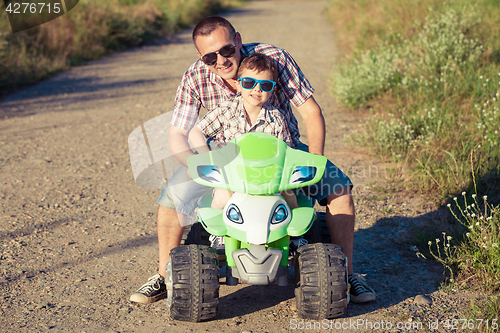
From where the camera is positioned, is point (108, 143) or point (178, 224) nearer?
point (178, 224)

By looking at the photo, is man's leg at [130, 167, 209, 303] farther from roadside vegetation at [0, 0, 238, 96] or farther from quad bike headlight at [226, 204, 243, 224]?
roadside vegetation at [0, 0, 238, 96]

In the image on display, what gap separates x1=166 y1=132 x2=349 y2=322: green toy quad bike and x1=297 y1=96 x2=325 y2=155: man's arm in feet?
1.38

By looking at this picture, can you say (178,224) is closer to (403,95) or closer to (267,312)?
(267,312)

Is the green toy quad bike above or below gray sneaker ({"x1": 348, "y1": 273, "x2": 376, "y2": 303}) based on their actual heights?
above

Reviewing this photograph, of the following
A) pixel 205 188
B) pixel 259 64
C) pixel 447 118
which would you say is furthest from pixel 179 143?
pixel 447 118

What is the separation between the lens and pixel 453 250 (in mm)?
3650

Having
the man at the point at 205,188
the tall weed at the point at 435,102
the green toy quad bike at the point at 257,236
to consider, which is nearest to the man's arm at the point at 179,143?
the man at the point at 205,188

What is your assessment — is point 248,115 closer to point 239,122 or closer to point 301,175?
point 239,122

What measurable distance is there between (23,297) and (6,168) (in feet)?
9.23

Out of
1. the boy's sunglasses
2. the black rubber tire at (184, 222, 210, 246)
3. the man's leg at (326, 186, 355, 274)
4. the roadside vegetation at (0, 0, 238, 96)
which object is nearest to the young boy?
the boy's sunglasses

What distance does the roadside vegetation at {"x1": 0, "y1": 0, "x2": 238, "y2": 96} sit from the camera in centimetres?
934

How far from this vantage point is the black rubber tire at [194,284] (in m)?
2.63

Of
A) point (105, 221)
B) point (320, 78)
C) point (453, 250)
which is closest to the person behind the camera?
point (453, 250)

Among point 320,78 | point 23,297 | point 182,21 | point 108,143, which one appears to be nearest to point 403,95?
point 320,78
